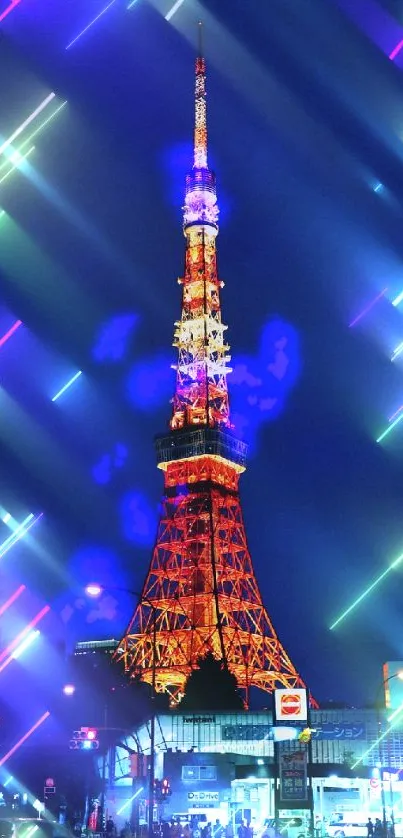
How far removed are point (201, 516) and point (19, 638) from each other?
19.8 meters

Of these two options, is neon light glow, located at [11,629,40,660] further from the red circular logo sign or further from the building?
the red circular logo sign

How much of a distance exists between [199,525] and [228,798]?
39768mm

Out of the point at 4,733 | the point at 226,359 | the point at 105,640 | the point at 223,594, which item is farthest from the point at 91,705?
the point at 105,640

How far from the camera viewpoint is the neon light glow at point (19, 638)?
7300 centimetres

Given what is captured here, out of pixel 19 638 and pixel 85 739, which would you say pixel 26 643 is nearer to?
pixel 19 638

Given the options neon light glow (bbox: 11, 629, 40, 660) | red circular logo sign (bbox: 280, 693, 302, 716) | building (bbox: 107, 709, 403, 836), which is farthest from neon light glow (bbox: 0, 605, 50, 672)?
red circular logo sign (bbox: 280, 693, 302, 716)

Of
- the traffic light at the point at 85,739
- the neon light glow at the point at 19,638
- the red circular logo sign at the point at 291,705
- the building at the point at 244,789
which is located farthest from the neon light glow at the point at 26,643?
the red circular logo sign at the point at 291,705

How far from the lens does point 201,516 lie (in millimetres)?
88375

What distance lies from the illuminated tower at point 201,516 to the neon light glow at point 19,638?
30.0 feet

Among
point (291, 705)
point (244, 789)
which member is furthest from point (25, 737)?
point (291, 705)

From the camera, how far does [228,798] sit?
168 feet

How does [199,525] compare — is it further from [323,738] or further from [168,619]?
[323,738]

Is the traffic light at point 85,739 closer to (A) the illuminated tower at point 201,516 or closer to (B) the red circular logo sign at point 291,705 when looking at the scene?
(B) the red circular logo sign at point 291,705

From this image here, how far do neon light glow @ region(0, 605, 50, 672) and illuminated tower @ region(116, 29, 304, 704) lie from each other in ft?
30.0
